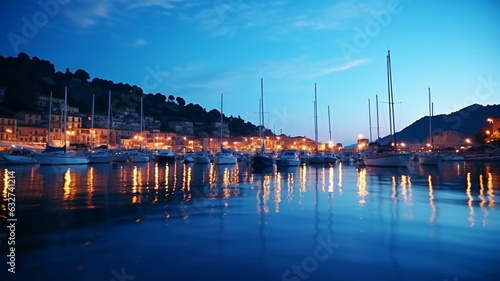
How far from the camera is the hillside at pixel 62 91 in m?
102

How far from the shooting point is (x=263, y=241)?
779 cm

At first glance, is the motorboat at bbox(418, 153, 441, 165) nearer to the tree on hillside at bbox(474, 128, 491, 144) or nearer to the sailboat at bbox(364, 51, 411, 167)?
the sailboat at bbox(364, 51, 411, 167)

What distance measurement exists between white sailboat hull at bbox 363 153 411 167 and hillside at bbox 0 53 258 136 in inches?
3164

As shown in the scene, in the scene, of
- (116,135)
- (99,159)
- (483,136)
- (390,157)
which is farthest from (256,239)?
(116,135)

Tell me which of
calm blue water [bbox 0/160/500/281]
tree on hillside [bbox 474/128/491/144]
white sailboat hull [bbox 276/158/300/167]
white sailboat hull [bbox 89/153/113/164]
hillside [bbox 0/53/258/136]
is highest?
hillside [bbox 0/53/258/136]

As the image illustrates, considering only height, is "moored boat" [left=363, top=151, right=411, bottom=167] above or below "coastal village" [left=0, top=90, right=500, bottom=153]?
below

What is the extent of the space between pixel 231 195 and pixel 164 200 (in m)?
3.01

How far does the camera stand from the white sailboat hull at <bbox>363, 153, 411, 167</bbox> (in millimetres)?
38969

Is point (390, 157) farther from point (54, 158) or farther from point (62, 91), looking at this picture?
point (62, 91)

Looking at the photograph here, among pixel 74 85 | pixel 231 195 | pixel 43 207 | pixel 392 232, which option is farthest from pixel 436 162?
pixel 74 85

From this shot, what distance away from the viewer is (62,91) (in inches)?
5162

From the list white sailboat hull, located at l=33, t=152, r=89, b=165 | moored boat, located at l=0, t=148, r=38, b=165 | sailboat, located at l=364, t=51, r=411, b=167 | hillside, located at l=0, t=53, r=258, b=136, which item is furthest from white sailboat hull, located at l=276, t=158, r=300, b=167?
hillside, located at l=0, t=53, r=258, b=136

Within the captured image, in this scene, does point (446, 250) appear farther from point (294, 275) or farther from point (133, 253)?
point (133, 253)

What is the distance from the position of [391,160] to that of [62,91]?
125066mm
